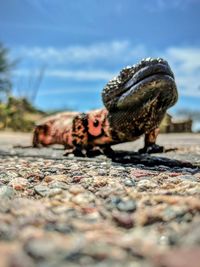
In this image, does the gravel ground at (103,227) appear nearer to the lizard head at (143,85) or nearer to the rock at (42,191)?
the rock at (42,191)

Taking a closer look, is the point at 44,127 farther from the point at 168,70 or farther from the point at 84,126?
the point at 168,70

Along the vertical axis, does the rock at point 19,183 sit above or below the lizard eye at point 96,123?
below

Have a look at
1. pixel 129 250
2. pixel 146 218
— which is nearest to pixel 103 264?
pixel 129 250

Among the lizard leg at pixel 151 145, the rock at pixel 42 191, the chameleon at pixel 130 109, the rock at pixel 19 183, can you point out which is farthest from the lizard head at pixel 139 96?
the rock at pixel 42 191

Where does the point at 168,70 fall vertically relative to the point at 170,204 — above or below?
above

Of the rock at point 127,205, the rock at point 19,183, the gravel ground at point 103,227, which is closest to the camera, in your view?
the gravel ground at point 103,227

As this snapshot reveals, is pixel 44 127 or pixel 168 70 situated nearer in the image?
pixel 168 70

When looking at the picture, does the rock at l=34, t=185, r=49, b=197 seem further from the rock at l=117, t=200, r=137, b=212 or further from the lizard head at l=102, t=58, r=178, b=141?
the lizard head at l=102, t=58, r=178, b=141

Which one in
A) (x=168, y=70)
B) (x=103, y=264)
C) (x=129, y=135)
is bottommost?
(x=103, y=264)
